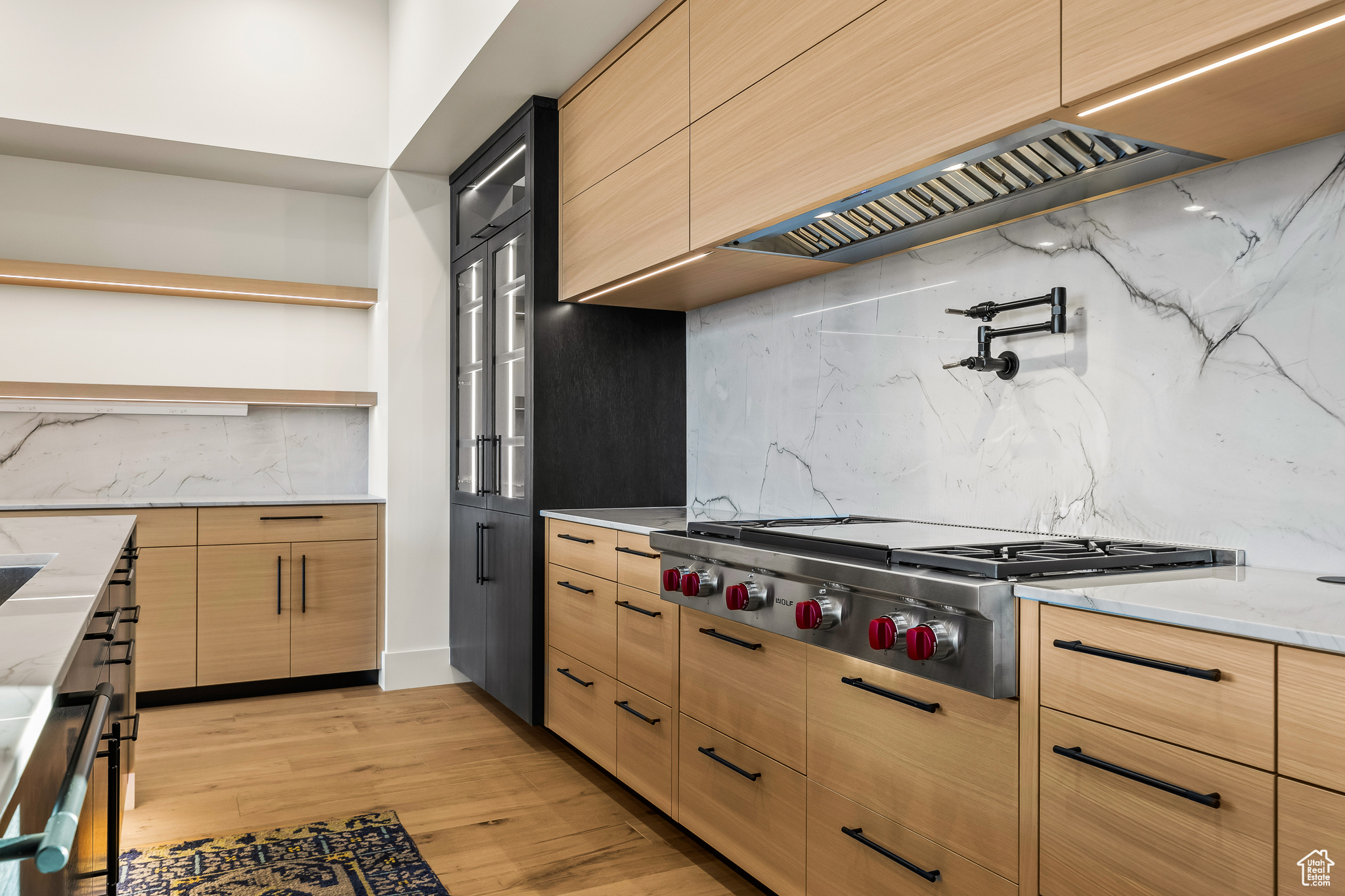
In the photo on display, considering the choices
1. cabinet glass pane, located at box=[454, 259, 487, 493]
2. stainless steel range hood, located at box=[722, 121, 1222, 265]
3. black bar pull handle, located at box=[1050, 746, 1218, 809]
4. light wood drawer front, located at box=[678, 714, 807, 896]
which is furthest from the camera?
cabinet glass pane, located at box=[454, 259, 487, 493]

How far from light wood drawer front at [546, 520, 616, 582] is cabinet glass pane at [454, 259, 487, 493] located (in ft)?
2.71

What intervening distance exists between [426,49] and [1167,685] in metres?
3.61

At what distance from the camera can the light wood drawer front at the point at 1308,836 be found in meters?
0.98

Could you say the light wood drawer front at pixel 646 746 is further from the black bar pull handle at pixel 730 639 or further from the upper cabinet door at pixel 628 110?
the upper cabinet door at pixel 628 110

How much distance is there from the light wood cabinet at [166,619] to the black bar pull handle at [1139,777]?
3.78 meters

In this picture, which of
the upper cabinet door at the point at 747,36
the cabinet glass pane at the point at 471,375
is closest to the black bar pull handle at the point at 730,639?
the upper cabinet door at the point at 747,36

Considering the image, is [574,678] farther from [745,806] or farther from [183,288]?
[183,288]

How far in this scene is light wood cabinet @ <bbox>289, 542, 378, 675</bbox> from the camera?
4.18 meters

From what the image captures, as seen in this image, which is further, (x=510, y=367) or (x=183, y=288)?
(x=183, y=288)

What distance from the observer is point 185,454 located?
446cm

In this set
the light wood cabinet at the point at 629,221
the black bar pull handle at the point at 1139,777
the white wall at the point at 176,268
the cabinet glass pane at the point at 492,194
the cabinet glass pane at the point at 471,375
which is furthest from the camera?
the white wall at the point at 176,268

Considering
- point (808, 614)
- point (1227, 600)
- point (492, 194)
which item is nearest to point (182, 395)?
point (492, 194)

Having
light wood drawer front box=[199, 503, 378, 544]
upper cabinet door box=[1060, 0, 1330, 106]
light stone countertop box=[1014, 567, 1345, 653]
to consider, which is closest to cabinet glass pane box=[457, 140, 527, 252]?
light wood drawer front box=[199, 503, 378, 544]

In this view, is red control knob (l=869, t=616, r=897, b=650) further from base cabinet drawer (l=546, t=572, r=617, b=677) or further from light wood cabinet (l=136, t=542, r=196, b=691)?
light wood cabinet (l=136, t=542, r=196, b=691)
